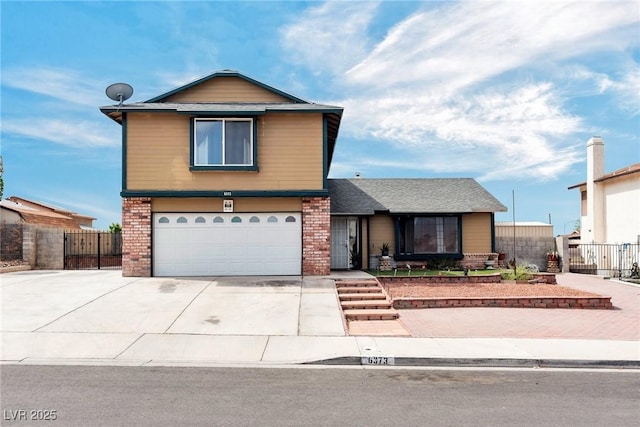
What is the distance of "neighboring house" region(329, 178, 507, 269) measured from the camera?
65.4 feet

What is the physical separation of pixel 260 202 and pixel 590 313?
1037cm

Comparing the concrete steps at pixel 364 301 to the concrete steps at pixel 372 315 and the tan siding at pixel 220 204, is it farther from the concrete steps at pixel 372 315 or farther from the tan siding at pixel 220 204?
the tan siding at pixel 220 204

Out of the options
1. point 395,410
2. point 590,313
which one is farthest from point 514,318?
point 395,410

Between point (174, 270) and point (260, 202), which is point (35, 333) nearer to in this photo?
point (174, 270)

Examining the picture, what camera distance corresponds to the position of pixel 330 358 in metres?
8.66

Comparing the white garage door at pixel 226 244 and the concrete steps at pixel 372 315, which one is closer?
the concrete steps at pixel 372 315

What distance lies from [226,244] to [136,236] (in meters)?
3.00

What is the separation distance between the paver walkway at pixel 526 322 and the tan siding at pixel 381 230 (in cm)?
767

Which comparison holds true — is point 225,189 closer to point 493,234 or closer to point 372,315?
point 372,315

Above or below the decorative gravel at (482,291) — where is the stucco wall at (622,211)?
above

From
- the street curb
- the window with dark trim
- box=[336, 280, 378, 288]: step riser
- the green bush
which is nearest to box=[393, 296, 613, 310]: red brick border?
box=[336, 280, 378, 288]: step riser

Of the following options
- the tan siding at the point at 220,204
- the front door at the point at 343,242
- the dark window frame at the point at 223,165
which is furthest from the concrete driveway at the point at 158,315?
the dark window frame at the point at 223,165

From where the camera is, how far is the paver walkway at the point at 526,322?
1055 centimetres

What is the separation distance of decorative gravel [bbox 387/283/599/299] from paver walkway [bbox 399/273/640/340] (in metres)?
0.93
